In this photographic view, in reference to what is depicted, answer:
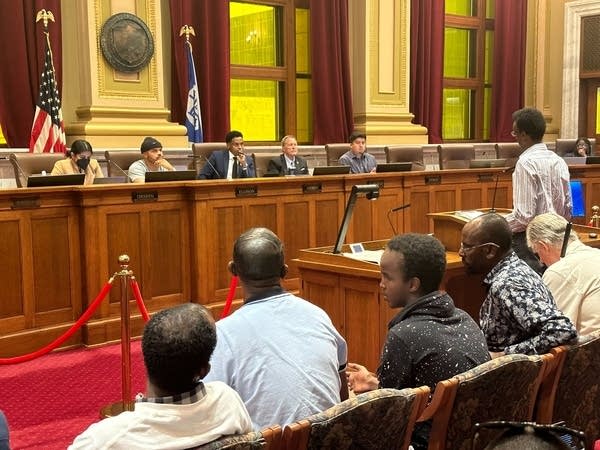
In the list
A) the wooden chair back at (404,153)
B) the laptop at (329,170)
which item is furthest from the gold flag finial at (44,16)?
the wooden chair back at (404,153)

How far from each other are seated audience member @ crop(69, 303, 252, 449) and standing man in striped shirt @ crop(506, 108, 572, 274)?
2.57 meters

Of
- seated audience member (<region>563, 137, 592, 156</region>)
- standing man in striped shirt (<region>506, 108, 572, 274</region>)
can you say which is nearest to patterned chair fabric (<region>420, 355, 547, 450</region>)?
standing man in striped shirt (<region>506, 108, 572, 274</region>)

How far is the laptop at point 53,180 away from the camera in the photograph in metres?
4.87

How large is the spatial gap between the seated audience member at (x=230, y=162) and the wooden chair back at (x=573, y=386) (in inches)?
194

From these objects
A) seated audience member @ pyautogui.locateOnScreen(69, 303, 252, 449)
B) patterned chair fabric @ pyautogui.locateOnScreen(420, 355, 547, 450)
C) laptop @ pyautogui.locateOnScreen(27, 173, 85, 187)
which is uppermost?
laptop @ pyautogui.locateOnScreen(27, 173, 85, 187)

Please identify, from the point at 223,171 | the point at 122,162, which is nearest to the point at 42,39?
the point at 122,162

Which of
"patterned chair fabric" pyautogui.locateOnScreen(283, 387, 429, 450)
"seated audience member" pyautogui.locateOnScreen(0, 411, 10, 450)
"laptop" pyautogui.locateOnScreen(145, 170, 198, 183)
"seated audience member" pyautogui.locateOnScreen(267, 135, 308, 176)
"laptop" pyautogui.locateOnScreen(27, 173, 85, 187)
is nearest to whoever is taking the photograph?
"seated audience member" pyautogui.locateOnScreen(0, 411, 10, 450)

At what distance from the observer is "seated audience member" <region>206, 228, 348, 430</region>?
196 centimetres

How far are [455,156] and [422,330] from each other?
792cm

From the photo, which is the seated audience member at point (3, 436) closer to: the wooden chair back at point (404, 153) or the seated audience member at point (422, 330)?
the seated audience member at point (422, 330)

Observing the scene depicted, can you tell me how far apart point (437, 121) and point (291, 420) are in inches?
358

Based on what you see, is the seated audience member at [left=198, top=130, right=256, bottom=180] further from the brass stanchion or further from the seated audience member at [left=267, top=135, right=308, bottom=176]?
the brass stanchion

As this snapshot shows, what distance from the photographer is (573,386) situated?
2.46 meters

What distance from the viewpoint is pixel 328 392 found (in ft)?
6.63
